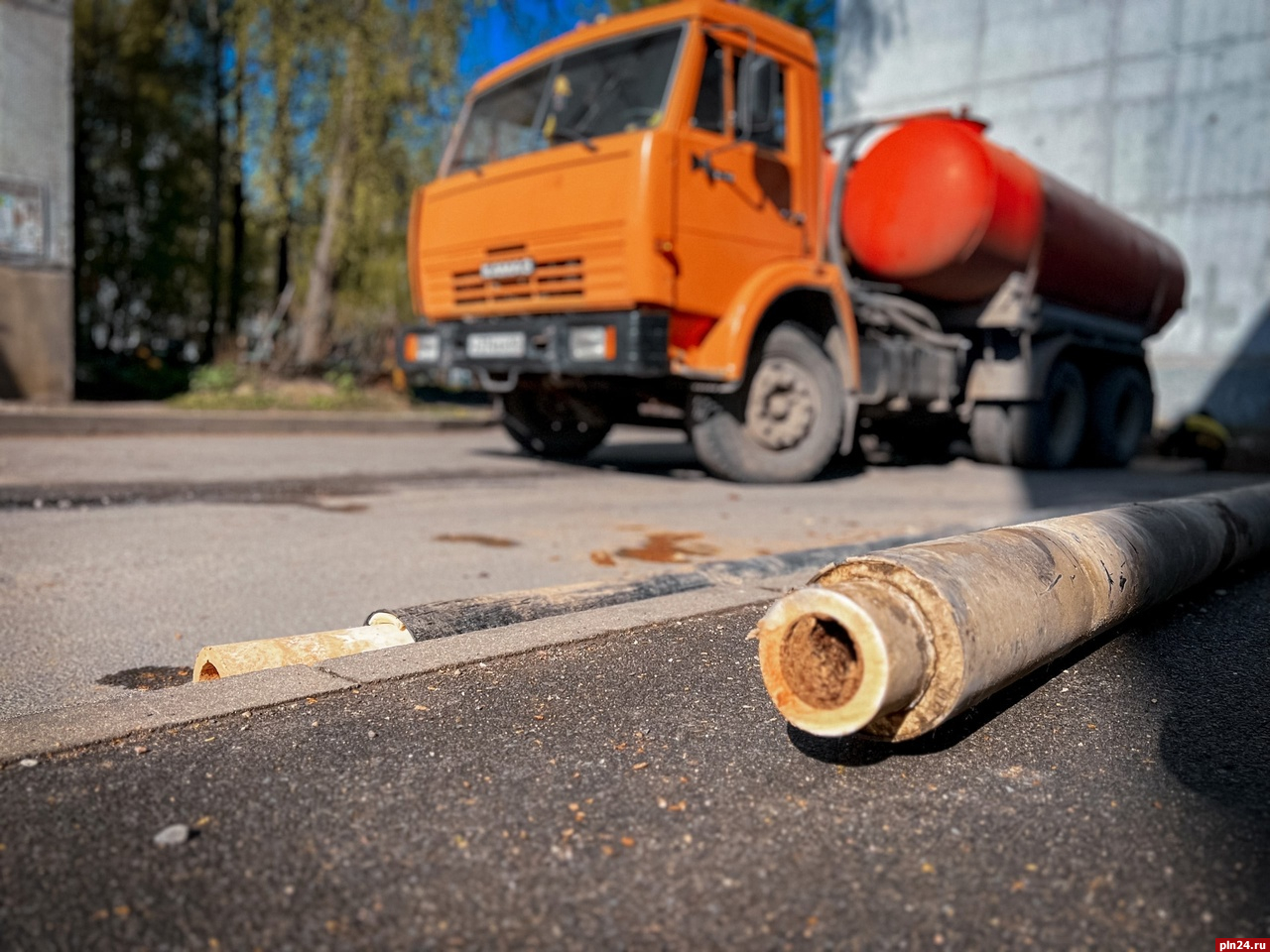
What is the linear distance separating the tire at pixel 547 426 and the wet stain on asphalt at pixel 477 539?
378 cm

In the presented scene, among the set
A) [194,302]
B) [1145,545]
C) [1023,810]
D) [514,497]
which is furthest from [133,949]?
[194,302]

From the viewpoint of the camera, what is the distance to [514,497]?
6031 millimetres

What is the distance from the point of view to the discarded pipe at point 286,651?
2439 millimetres

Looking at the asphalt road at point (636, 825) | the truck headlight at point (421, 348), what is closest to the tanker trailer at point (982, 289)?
the truck headlight at point (421, 348)

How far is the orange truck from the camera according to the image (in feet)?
20.9

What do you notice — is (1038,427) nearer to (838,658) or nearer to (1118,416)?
(1118,416)

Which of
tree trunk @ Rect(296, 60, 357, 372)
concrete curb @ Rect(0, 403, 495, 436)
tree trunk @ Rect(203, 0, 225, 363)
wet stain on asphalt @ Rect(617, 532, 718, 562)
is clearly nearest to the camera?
wet stain on asphalt @ Rect(617, 532, 718, 562)

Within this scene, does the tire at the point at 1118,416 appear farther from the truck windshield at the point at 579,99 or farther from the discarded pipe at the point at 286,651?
the discarded pipe at the point at 286,651

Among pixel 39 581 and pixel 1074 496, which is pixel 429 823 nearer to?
pixel 39 581

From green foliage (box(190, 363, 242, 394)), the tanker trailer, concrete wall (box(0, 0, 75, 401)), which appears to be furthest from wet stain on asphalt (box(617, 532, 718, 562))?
green foliage (box(190, 363, 242, 394))

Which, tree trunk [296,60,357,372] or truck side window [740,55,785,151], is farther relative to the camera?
tree trunk [296,60,357,372]

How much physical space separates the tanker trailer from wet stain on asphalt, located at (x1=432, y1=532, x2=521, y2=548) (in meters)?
3.75

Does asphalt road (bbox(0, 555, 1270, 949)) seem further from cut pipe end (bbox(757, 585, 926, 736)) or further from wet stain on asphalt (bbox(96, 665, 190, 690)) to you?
wet stain on asphalt (bbox(96, 665, 190, 690))

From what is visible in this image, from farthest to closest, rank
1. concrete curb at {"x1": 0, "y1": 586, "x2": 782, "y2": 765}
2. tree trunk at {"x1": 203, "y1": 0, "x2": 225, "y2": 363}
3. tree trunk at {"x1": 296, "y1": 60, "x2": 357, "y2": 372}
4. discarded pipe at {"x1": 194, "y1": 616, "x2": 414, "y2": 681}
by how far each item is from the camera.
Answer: tree trunk at {"x1": 203, "y1": 0, "x2": 225, "y2": 363} < tree trunk at {"x1": 296, "y1": 60, "x2": 357, "y2": 372} < discarded pipe at {"x1": 194, "y1": 616, "x2": 414, "y2": 681} < concrete curb at {"x1": 0, "y1": 586, "x2": 782, "y2": 765}
